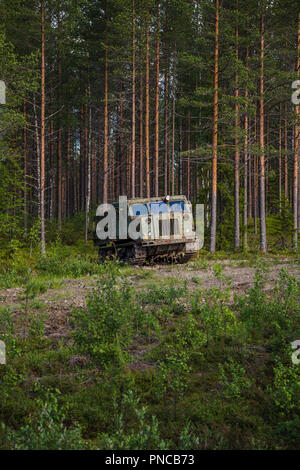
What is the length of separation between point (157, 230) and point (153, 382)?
393 inches

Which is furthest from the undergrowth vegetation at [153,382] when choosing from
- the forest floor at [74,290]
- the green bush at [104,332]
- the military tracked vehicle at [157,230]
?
the military tracked vehicle at [157,230]

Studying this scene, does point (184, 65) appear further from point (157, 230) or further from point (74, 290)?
point (74, 290)

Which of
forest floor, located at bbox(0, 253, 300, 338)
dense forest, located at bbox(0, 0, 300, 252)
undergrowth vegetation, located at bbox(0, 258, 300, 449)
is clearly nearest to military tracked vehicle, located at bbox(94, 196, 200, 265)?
forest floor, located at bbox(0, 253, 300, 338)

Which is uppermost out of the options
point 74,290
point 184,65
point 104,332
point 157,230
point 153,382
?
point 184,65

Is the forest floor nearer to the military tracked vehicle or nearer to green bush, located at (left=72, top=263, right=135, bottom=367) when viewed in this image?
green bush, located at (left=72, top=263, right=135, bottom=367)

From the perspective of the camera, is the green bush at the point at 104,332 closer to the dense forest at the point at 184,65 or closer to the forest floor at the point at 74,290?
the forest floor at the point at 74,290

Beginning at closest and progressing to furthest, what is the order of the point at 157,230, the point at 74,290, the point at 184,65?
1. the point at 74,290
2. the point at 157,230
3. the point at 184,65

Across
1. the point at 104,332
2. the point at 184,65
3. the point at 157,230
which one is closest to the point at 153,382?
the point at 104,332

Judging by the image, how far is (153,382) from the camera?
4.48 metres

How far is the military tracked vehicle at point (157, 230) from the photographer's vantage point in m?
14.1

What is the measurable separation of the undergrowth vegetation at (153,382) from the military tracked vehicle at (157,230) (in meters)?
7.67

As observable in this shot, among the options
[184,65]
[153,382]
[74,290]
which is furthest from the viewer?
[184,65]

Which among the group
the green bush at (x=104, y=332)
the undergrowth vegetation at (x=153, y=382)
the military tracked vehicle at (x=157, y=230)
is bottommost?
the undergrowth vegetation at (x=153, y=382)
